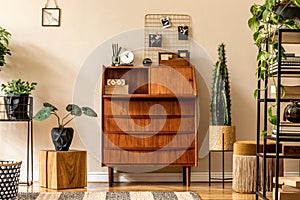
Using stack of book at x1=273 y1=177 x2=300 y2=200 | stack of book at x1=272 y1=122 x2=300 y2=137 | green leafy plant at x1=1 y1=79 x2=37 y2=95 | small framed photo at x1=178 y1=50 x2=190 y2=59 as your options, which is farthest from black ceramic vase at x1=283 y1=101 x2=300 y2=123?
green leafy plant at x1=1 y1=79 x2=37 y2=95

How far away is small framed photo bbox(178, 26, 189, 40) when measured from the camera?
552 centimetres

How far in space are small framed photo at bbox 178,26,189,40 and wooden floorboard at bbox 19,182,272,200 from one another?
134 cm

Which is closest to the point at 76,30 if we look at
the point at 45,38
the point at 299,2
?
the point at 45,38

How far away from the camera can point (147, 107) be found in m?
5.17

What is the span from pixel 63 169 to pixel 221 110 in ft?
4.77

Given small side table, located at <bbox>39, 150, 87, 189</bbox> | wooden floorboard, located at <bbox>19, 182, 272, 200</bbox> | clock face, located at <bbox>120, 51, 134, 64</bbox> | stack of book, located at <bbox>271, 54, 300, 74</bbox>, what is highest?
clock face, located at <bbox>120, 51, 134, 64</bbox>

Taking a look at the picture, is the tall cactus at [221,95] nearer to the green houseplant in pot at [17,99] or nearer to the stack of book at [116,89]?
the stack of book at [116,89]

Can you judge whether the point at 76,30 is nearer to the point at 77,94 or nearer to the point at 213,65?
the point at 77,94

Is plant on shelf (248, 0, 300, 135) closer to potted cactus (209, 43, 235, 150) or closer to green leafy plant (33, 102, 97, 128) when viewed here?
potted cactus (209, 43, 235, 150)

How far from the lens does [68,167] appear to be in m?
4.96

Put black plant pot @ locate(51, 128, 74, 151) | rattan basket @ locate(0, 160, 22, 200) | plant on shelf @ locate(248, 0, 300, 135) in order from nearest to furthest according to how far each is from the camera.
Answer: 1. plant on shelf @ locate(248, 0, 300, 135)
2. rattan basket @ locate(0, 160, 22, 200)
3. black plant pot @ locate(51, 128, 74, 151)

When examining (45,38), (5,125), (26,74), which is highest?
(45,38)

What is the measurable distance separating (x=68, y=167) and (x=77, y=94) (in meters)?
0.83

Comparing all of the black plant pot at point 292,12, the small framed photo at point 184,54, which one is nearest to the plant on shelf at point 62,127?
the small framed photo at point 184,54
